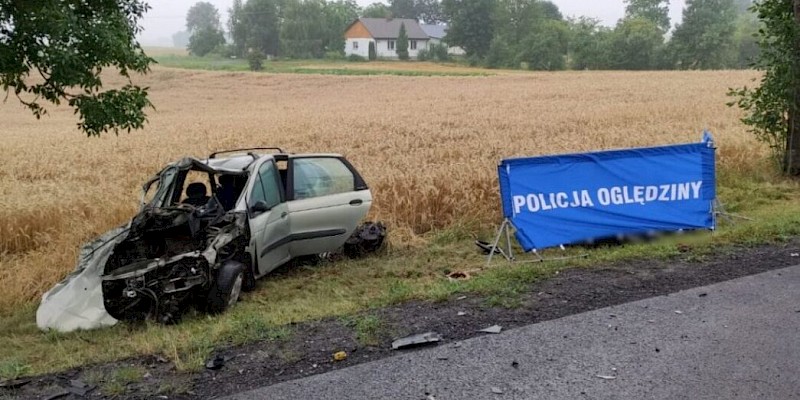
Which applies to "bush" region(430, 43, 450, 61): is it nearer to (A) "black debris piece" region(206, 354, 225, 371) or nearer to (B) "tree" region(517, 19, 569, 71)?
(B) "tree" region(517, 19, 569, 71)

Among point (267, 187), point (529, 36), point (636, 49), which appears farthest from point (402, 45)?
point (267, 187)

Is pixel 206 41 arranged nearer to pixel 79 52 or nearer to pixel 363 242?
pixel 79 52

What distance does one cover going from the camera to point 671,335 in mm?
5023

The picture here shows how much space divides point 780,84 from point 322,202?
27.9 ft

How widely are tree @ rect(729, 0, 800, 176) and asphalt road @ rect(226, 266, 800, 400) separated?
7.60m

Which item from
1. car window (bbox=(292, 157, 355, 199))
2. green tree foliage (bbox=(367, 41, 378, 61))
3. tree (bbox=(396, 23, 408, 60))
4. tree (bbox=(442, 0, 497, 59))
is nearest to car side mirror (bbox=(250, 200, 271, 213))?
car window (bbox=(292, 157, 355, 199))

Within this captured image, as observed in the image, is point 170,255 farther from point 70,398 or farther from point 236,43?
point 236,43

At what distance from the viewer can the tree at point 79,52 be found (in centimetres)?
735

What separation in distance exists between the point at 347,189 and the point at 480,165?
4394mm

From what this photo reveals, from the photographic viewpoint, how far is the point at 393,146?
18.1 m

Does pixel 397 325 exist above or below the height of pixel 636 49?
below

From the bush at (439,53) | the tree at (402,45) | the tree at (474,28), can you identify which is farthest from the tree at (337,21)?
the tree at (474,28)

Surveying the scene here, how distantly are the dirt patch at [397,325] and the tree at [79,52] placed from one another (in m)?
4.10

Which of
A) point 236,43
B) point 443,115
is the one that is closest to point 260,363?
point 443,115
